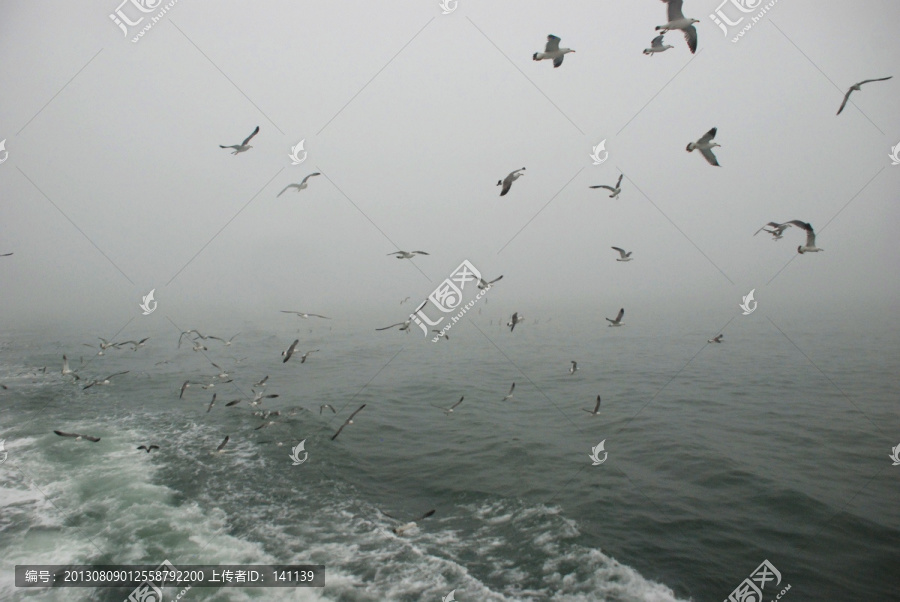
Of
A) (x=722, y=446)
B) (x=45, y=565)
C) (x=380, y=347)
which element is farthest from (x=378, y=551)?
(x=380, y=347)

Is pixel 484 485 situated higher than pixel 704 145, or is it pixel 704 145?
pixel 704 145

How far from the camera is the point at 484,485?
11.8 m

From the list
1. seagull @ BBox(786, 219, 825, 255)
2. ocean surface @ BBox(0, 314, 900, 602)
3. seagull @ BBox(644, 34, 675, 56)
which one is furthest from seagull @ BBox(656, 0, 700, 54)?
ocean surface @ BBox(0, 314, 900, 602)

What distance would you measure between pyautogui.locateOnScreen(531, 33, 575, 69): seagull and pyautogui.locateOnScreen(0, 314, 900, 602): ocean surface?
12.3m

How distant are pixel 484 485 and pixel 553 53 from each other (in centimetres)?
1271

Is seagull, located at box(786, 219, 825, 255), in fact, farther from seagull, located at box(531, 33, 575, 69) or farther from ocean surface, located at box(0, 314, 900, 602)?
seagull, located at box(531, 33, 575, 69)

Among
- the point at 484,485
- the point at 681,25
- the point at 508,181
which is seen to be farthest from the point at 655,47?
the point at 484,485

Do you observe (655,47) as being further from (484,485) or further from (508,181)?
(484,485)

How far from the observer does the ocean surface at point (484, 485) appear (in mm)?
8383

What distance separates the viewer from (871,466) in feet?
41.3

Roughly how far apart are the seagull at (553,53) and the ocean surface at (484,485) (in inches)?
484

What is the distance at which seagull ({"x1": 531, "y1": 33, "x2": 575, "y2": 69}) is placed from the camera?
38.3 ft

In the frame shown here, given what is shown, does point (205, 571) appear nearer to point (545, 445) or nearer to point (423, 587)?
point (423, 587)

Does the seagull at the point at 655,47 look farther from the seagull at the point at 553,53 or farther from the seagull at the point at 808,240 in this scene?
the seagull at the point at 808,240
